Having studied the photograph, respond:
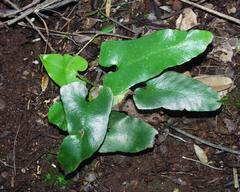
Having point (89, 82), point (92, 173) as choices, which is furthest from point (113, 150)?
point (89, 82)

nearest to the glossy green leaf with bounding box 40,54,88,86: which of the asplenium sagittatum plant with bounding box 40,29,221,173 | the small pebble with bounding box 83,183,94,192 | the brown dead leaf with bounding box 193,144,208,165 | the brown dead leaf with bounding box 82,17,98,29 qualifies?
the asplenium sagittatum plant with bounding box 40,29,221,173

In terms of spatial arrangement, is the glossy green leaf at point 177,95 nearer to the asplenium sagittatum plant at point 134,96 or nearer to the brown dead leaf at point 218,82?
the asplenium sagittatum plant at point 134,96

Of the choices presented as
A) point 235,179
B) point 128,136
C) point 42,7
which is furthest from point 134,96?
point 42,7

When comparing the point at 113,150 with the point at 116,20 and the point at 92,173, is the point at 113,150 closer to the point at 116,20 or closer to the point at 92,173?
the point at 92,173

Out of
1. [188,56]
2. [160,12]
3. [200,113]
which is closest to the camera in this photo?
[188,56]

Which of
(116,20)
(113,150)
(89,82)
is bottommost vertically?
(113,150)

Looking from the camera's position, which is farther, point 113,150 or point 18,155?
point 18,155

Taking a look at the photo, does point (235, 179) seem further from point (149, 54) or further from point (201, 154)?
point (149, 54)
